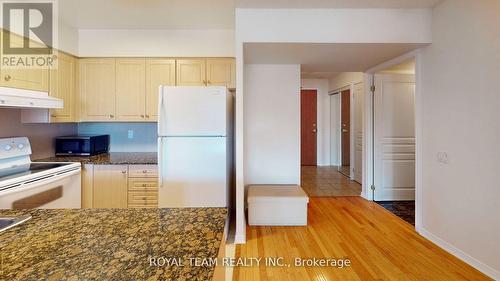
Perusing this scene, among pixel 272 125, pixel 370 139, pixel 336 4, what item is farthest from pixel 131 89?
pixel 370 139

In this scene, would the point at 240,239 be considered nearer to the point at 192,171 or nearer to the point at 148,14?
the point at 192,171

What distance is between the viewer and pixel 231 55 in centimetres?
308

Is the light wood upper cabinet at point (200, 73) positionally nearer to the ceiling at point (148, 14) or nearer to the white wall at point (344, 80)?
the ceiling at point (148, 14)

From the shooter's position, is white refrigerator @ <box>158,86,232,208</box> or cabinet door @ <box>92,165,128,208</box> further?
cabinet door @ <box>92,165,128,208</box>

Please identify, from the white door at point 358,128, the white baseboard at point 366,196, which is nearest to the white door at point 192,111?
the white baseboard at point 366,196

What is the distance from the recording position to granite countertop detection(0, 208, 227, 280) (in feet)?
2.13

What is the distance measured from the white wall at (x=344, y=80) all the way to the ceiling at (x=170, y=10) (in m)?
2.66

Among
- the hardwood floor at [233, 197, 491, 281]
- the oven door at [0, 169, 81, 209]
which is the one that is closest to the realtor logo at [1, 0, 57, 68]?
the oven door at [0, 169, 81, 209]

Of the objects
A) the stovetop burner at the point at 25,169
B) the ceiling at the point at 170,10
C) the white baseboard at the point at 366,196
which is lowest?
the white baseboard at the point at 366,196

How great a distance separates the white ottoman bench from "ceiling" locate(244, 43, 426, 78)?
5.59 feet

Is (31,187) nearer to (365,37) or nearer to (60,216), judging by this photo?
(60,216)

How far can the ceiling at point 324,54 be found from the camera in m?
Answer: 2.60

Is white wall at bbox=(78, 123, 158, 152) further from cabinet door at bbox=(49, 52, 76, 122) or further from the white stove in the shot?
the white stove

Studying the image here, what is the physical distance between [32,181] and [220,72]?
7.17 ft
